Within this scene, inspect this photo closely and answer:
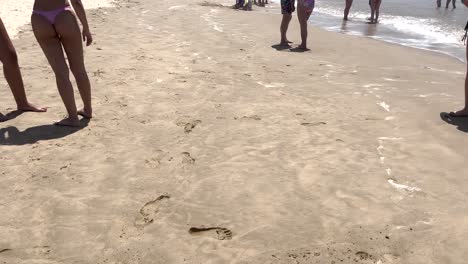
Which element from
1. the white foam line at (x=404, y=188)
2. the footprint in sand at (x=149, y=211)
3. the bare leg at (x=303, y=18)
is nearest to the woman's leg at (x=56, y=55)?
the footprint in sand at (x=149, y=211)

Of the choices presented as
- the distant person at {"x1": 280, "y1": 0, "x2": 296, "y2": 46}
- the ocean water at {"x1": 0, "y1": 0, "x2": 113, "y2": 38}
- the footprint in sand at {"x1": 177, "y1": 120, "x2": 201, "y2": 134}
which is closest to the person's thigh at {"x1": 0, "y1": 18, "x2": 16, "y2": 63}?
the footprint in sand at {"x1": 177, "y1": 120, "x2": 201, "y2": 134}

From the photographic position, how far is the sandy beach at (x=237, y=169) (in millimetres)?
2508

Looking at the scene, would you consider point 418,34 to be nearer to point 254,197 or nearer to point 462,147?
point 462,147

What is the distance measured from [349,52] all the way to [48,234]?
22.4 ft

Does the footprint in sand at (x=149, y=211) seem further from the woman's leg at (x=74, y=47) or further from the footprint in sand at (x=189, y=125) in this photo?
the woman's leg at (x=74, y=47)

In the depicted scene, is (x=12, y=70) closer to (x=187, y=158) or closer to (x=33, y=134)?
(x=33, y=134)

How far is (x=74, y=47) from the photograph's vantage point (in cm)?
401

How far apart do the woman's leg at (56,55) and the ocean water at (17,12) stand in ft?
16.3

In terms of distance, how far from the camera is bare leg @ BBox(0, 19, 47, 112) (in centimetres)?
427

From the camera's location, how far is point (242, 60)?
6938 mm

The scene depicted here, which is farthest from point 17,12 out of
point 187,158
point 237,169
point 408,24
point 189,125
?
point 408,24

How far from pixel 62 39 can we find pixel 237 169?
2.07 metres

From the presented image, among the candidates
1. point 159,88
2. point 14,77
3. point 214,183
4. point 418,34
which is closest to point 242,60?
point 159,88

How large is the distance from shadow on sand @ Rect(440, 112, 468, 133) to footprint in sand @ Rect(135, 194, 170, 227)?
3.03 m
